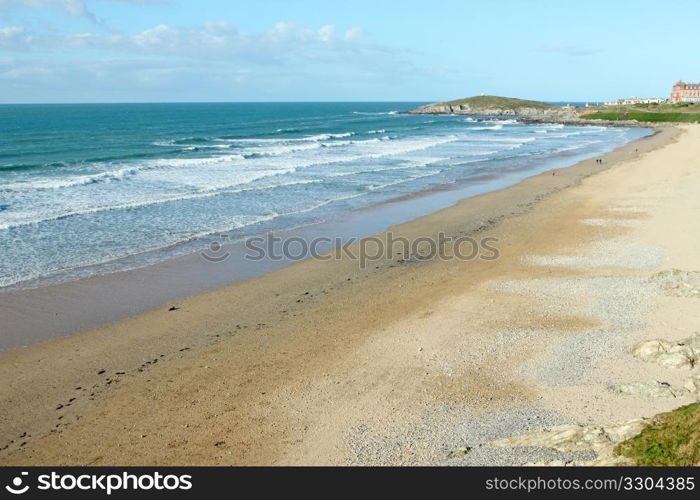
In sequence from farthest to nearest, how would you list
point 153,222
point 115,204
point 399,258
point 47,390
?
point 115,204, point 153,222, point 399,258, point 47,390

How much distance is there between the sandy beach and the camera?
908 centimetres

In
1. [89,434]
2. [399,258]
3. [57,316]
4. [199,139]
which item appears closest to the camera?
[89,434]

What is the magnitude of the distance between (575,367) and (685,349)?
2045mm

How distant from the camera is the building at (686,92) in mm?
149000

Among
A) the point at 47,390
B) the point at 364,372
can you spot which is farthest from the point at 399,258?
the point at 47,390

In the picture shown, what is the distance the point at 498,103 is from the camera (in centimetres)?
15275

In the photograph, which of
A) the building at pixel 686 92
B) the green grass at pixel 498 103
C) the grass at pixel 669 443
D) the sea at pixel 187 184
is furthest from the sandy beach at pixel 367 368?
the building at pixel 686 92

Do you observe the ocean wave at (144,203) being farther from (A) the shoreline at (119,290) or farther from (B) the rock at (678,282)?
(B) the rock at (678,282)

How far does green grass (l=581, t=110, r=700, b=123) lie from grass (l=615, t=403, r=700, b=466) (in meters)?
97.5

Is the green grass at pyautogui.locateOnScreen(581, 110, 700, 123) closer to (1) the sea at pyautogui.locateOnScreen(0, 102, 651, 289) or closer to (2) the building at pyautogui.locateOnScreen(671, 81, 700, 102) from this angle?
(1) the sea at pyautogui.locateOnScreen(0, 102, 651, 289)

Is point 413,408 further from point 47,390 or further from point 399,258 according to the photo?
point 399,258

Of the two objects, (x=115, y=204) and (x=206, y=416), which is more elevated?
(x=115, y=204)

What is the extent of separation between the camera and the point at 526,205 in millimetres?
28062

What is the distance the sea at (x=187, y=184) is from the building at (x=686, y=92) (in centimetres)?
10299
